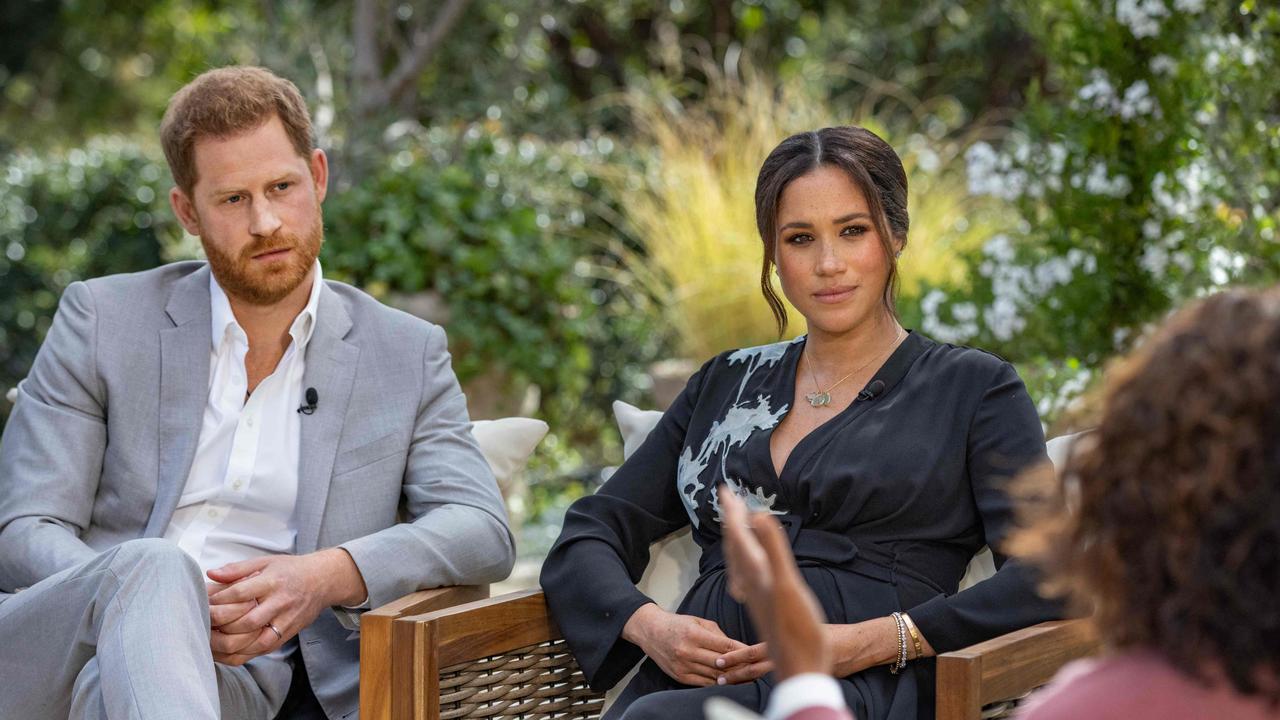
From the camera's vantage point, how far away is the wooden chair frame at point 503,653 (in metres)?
1.94

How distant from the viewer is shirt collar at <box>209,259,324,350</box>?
270cm

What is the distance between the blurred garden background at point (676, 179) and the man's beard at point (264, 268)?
172cm

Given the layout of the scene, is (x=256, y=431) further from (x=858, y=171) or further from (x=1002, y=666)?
(x=1002, y=666)

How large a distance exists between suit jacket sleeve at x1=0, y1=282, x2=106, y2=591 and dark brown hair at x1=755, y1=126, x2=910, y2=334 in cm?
124

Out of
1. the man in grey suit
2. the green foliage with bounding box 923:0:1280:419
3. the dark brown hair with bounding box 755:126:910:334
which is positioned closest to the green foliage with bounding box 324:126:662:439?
the green foliage with bounding box 923:0:1280:419

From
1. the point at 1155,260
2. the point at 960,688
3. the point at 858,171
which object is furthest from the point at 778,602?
the point at 1155,260

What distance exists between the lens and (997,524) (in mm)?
2236

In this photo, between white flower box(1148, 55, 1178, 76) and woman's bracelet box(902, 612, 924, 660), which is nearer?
woman's bracelet box(902, 612, 924, 660)

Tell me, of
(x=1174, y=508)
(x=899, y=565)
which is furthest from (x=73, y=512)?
(x=1174, y=508)

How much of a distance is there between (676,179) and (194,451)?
3.63 meters

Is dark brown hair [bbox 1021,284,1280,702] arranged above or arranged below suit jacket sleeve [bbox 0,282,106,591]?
below

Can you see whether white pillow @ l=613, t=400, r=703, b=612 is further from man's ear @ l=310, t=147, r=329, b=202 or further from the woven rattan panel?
man's ear @ l=310, t=147, r=329, b=202

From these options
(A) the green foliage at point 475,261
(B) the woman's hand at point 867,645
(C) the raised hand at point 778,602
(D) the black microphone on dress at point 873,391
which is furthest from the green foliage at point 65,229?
(C) the raised hand at point 778,602

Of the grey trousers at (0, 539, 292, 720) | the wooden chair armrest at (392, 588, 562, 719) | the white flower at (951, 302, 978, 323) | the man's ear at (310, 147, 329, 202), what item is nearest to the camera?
the grey trousers at (0, 539, 292, 720)
